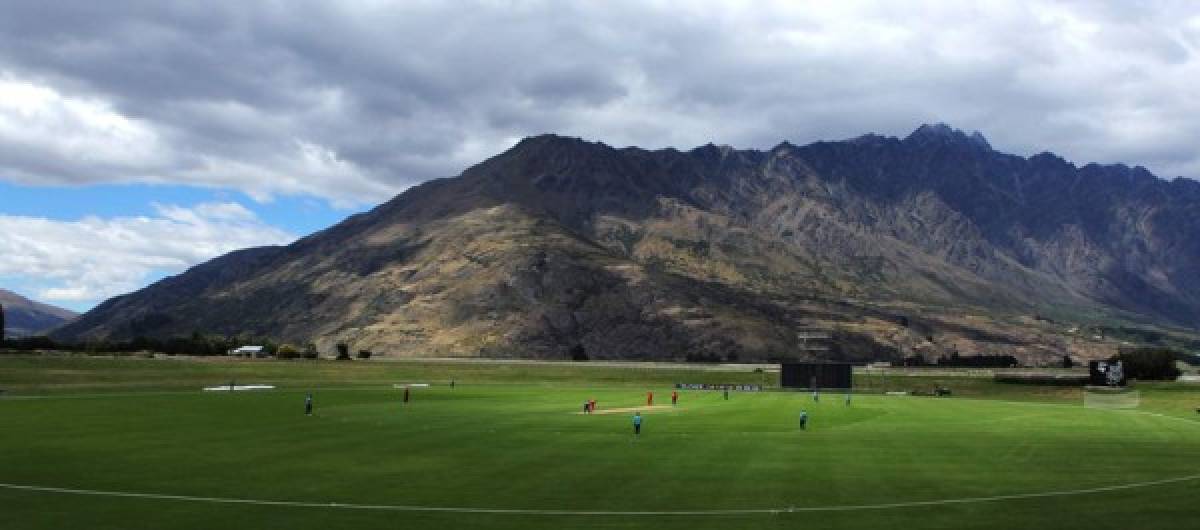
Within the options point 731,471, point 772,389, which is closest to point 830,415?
point 731,471

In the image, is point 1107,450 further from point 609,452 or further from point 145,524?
point 145,524

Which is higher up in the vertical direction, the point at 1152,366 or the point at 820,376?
the point at 1152,366

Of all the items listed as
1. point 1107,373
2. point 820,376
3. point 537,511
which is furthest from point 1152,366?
point 537,511

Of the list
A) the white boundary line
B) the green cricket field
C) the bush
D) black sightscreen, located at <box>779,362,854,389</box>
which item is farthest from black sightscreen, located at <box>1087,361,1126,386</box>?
the white boundary line

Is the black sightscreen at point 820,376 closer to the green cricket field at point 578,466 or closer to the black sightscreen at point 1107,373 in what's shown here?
the black sightscreen at point 1107,373

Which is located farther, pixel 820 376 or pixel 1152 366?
pixel 1152 366

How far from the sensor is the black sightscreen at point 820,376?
523 feet

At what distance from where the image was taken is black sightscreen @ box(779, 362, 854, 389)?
15938cm

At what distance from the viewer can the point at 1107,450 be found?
2422 inches

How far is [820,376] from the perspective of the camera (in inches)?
6314

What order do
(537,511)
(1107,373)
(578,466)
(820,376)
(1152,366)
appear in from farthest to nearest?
(1152,366) < (820,376) < (1107,373) < (578,466) < (537,511)

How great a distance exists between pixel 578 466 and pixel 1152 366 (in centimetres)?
15599

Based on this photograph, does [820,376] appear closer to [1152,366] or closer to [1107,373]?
[1107,373]

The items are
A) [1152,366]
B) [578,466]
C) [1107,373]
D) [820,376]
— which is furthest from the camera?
[1152,366]
